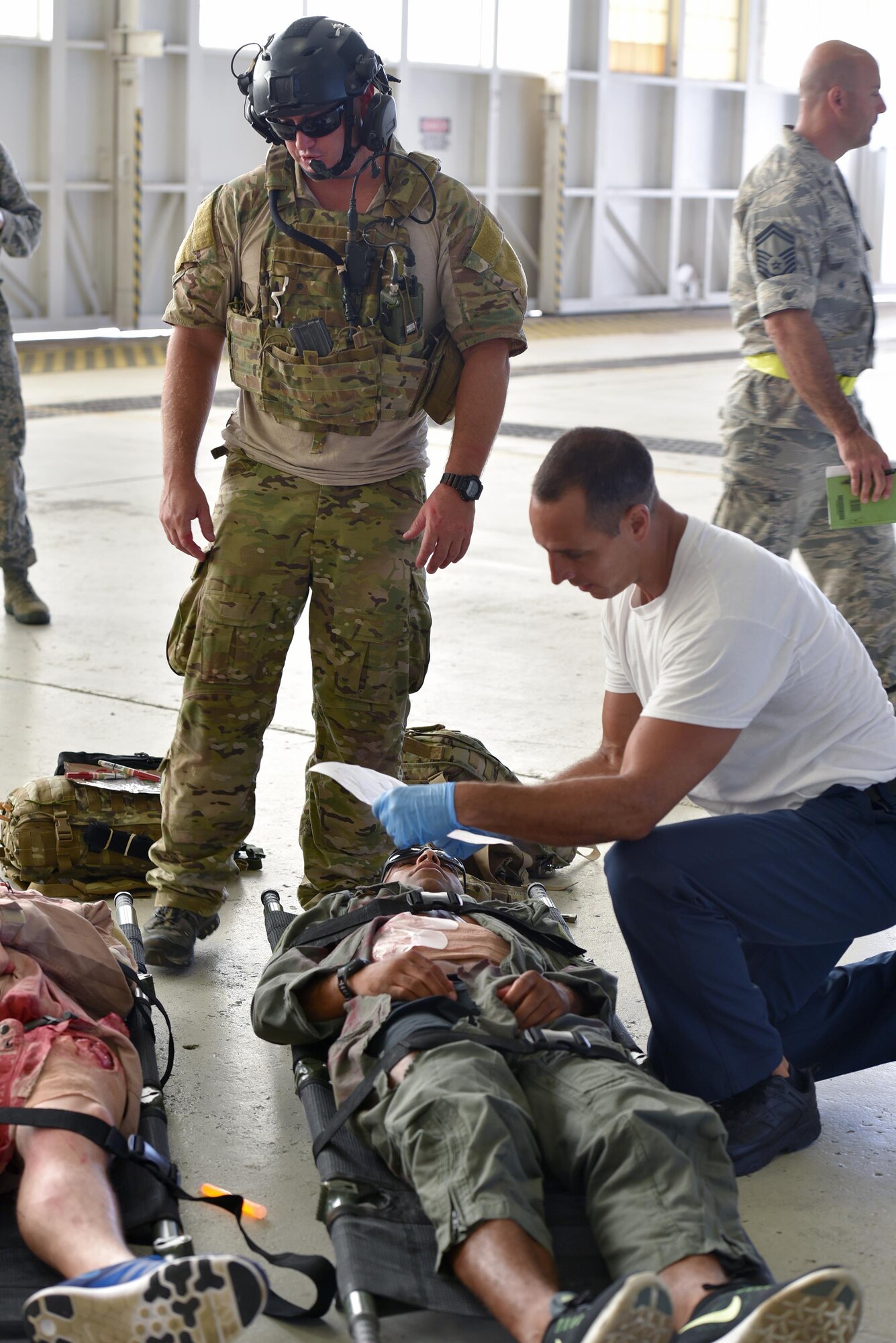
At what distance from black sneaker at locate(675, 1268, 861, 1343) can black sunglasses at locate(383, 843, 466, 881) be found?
1294 mm

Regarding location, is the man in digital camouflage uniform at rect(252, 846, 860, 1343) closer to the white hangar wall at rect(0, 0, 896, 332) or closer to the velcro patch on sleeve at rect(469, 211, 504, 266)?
the velcro patch on sleeve at rect(469, 211, 504, 266)

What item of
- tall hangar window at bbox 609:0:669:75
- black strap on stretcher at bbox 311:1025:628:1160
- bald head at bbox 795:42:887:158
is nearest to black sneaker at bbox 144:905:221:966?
black strap on stretcher at bbox 311:1025:628:1160

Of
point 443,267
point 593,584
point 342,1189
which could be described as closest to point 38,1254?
point 342,1189

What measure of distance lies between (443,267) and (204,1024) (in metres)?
1.58

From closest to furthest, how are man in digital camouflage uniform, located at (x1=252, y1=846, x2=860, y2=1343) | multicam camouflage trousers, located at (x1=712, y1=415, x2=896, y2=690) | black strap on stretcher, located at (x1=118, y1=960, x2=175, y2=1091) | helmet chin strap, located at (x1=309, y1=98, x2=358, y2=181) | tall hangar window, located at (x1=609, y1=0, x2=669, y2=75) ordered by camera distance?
man in digital camouflage uniform, located at (x1=252, y1=846, x2=860, y2=1343) → black strap on stretcher, located at (x1=118, y1=960, x2=175, y2=1091) → helmet chin strap, located at (x1=309, y1=98, x2=358, y2=181) → multicam camouflage trousers, located at (x1=712, y1=415, x2=896, y2=690) → tall hangar window, located at (x1=609, y1=0, x2=669, y2=75)

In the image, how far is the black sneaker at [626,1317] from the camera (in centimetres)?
181

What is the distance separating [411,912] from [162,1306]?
1.03m

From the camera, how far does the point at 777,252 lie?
4352 mm

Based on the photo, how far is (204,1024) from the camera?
121 inches

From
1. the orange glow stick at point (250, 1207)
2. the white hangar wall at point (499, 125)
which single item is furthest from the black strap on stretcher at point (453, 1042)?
the white hangar wall at point (499, 125)

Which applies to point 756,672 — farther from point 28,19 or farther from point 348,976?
point 28,19

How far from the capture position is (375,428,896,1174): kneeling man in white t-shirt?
2.49m

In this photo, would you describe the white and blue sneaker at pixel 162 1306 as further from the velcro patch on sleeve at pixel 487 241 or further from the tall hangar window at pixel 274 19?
the tall hangar window at pixel 274 19

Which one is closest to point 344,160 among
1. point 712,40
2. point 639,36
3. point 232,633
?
point 232,633
